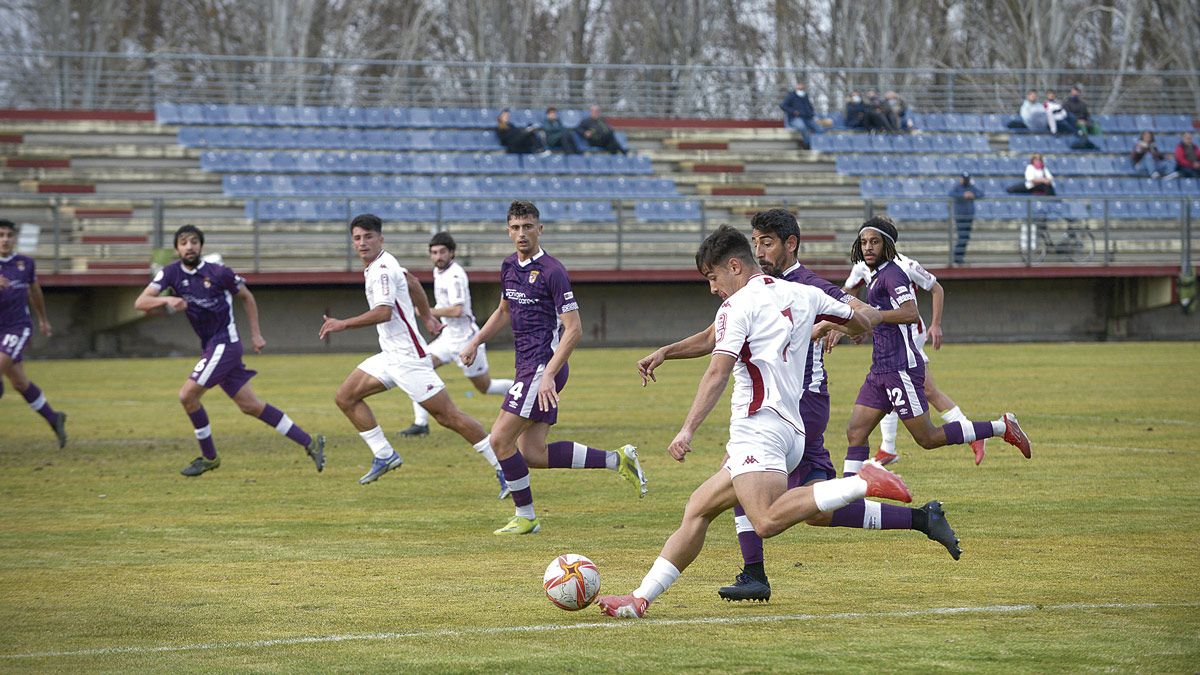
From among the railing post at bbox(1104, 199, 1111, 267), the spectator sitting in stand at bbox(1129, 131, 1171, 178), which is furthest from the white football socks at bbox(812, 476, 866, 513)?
the spectator sitting in stand at bbox(1129, 131, 1171, 178)

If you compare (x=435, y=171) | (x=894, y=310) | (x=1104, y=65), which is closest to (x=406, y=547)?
(x=894, y=310)

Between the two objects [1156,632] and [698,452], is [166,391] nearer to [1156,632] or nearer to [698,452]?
[698,452]

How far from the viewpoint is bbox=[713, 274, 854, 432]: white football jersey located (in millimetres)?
6711

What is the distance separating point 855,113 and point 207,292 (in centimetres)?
2920

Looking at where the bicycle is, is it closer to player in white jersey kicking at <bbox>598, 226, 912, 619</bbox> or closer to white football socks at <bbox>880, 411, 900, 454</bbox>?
white football socks at <bbox>880, 411, 900, 454</bbox>

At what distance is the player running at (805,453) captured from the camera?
7035 mm

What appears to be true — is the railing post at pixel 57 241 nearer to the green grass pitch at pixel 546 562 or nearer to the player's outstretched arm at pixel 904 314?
the green grass pitch at pixel 546 562

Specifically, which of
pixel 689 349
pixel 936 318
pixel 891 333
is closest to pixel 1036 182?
pixel 936 318

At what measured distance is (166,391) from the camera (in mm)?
22391

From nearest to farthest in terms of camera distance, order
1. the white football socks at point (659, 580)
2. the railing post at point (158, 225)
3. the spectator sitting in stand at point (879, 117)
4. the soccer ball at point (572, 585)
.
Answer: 1. the white football socks at point (659, 580)
2. the soccer ball at point (572, 585)
3. the railing post at point (158, 225)
4. the spectator sitting in stand at point (879, 117)

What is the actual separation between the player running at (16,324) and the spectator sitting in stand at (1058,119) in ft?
104

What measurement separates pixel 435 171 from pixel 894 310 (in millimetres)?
26315

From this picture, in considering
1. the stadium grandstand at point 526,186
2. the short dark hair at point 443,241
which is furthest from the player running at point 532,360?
the stadium grandstand at point 526,186

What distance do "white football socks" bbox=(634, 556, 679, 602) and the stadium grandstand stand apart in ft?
79.6
